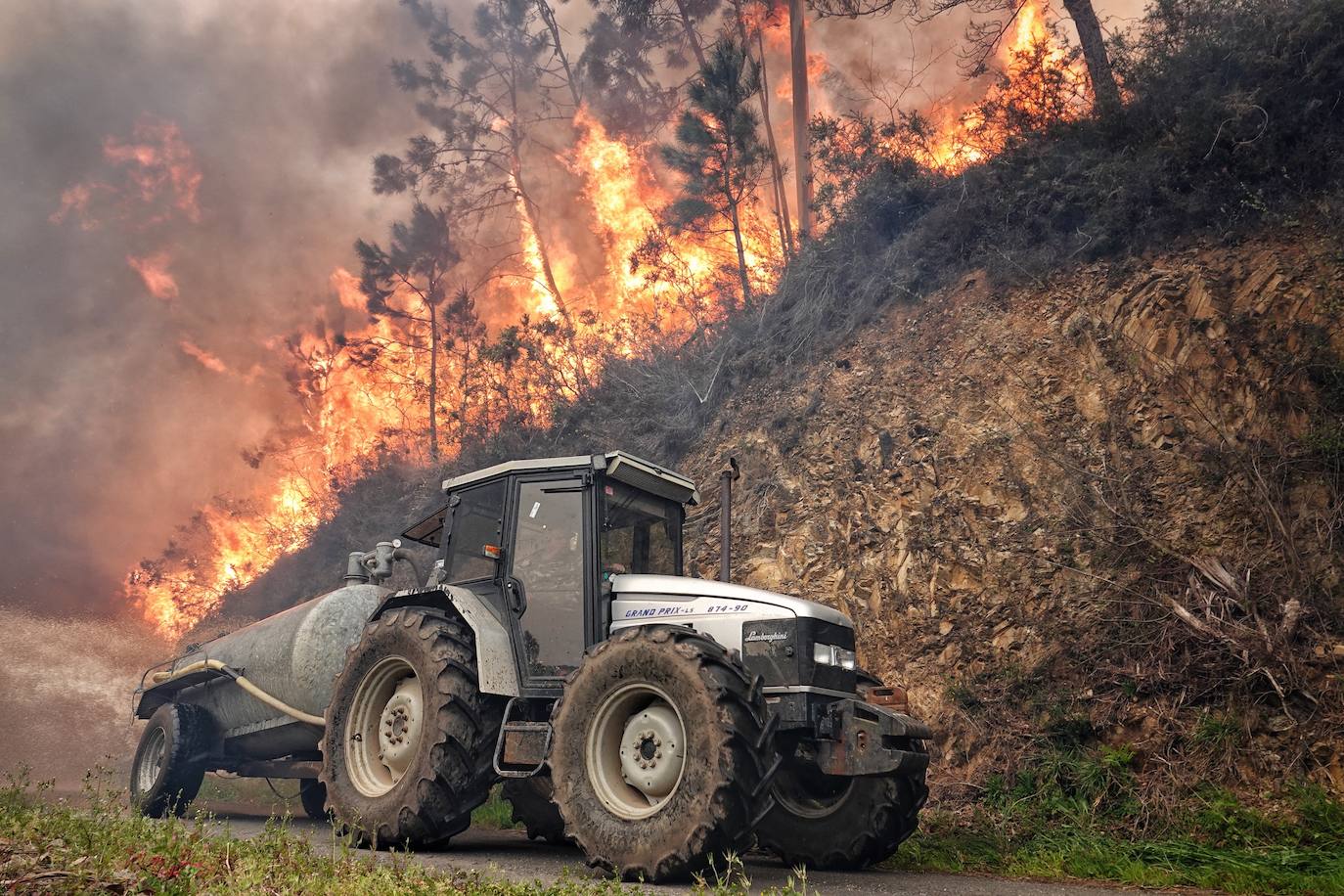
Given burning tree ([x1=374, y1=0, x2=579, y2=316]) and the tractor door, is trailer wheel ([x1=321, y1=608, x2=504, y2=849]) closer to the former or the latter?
the tractor door

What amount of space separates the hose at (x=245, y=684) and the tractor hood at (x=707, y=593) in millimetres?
3261

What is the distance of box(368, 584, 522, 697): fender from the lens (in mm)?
7602

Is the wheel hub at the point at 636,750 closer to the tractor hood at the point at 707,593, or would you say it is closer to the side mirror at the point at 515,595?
the tractor hood at the point at 707,593

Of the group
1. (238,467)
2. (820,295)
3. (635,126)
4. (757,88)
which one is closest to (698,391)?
(820,295)

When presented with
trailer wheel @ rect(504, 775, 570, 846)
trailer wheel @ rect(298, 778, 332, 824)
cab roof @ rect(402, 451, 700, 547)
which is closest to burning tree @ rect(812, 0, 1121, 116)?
cab roof @ rect(402, 451, 700, 547)

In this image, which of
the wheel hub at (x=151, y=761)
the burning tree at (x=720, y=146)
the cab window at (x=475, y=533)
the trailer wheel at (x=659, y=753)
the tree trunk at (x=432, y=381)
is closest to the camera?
the trailer wheel at (x=659, y=753)

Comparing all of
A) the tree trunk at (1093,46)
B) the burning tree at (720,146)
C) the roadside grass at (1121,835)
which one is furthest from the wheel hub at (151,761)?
the tree trunk at (1093,46)

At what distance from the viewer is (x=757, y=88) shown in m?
20.5

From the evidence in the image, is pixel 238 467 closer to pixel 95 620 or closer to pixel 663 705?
pixel 95 620

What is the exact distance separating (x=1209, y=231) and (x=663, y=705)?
1000 centimetres

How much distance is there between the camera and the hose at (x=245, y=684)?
9.57 m

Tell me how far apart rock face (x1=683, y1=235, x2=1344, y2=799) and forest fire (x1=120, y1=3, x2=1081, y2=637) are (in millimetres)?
9577

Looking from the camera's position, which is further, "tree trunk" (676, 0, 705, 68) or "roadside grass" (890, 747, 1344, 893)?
"tree trunk" (676, 0, 705, 68)

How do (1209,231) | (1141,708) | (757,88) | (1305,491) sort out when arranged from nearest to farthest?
1. (1141,708)
2. (1305,491)
3. (1209,231)
4. (757,88)
